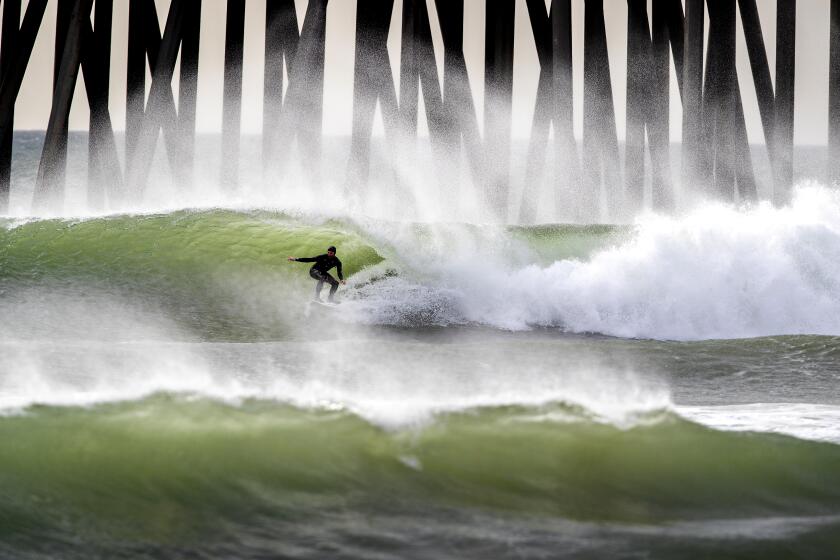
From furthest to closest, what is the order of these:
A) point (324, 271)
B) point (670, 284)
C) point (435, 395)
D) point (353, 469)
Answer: point (670, 284), point (324, 271), point (435, 395), point (353, 469)

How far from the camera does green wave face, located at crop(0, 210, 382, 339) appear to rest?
10641 mm

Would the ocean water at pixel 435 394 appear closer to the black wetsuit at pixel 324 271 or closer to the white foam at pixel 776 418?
the white foam at pixel 776 418

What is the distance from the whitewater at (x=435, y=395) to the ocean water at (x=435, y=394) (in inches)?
0.7

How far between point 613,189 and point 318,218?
3465mm

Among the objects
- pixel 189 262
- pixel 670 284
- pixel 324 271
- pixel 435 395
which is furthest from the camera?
pixel 189 262

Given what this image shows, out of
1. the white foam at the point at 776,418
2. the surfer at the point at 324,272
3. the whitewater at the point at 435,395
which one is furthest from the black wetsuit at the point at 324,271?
the white foam at the point at 776,418

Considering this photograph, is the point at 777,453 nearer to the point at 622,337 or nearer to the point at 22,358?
the point at 22,358

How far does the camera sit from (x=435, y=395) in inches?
212

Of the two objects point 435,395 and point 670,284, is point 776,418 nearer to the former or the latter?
point 435,395

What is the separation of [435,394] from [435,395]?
0.06 m

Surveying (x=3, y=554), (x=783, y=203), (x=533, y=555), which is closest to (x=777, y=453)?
(x=533, y=555)

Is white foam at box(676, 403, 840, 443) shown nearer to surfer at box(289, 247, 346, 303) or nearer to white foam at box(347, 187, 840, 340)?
white foam at box(347, 187, 840, 340)

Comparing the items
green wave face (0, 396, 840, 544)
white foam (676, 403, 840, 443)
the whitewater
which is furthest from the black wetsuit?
green wave face (0, 396, 840, 544)

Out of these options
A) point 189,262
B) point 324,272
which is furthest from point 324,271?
point 189,262
